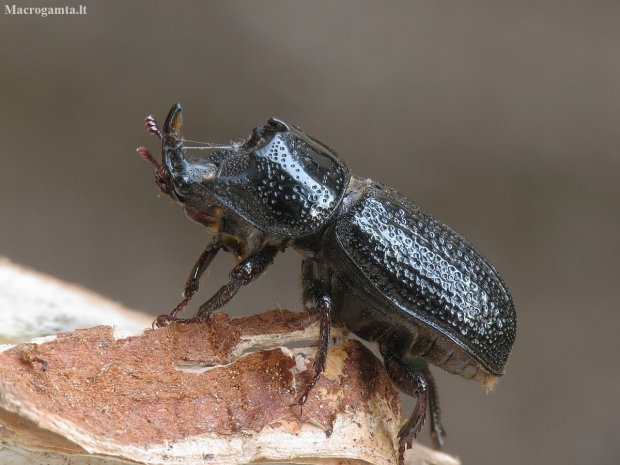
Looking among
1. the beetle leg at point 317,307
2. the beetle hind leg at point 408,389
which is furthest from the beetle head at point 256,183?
the beetle hind leg at point 408,389

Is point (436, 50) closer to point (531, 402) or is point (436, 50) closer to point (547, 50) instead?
point (547, 50)

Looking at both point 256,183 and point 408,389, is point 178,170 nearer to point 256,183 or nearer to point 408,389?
point 256,183

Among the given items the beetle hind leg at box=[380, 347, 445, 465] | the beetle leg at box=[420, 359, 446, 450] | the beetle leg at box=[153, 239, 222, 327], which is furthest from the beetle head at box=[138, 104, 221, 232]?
the beetle leg at box=[420, 359, 446, 450]

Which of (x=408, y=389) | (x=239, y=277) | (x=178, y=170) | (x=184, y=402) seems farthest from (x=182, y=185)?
(x=408, y=389)

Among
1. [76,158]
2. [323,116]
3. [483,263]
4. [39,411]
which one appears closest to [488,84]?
[323,116]

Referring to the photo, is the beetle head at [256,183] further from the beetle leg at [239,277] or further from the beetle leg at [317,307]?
the beetle leg at [317,307]

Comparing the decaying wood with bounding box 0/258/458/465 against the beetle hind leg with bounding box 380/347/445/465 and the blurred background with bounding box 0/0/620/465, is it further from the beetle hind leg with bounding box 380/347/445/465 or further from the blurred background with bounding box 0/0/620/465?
the blurred background with bounding box 0/0/620/465

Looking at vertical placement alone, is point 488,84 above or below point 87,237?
above
